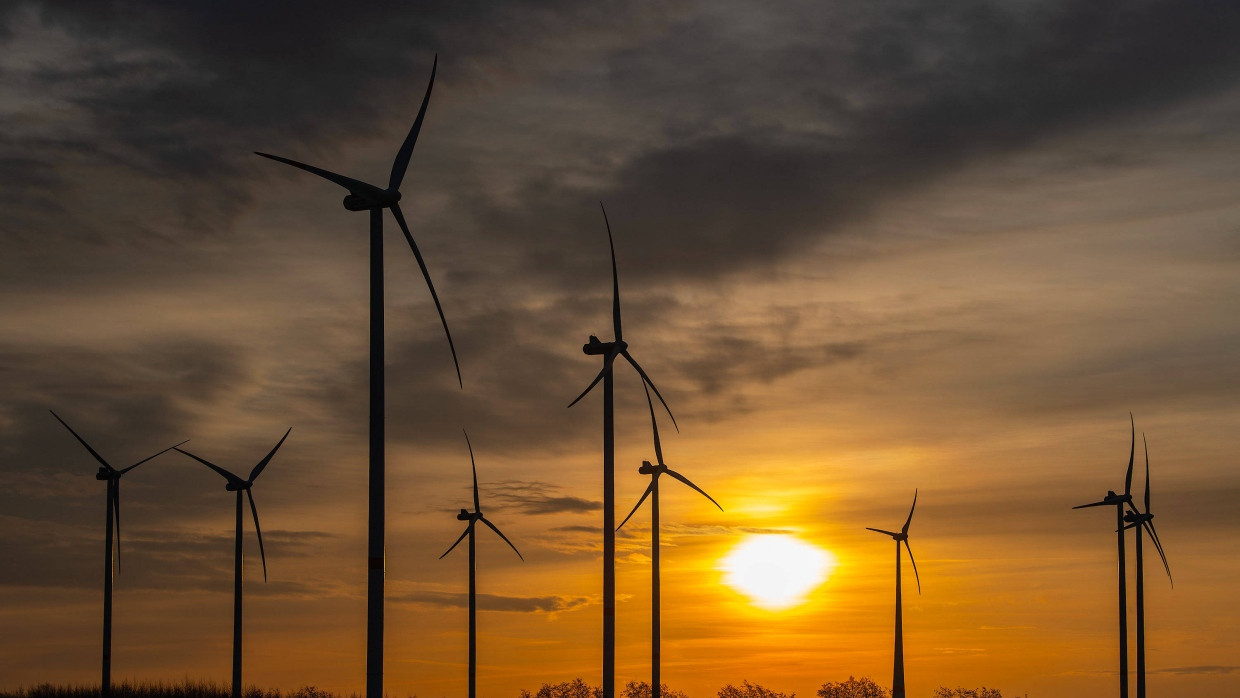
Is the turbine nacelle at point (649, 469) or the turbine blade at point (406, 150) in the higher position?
the turbine blade at point (406, 150)

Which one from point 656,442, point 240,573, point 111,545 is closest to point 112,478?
point 111,545

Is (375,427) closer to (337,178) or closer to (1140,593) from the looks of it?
(337,178)

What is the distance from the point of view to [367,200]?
52062 mm

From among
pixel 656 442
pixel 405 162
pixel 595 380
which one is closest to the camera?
pixel 405 162

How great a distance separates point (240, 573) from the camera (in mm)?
93125

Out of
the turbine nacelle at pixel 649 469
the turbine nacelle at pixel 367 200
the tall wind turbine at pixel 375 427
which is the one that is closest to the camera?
the tall wind turbine at pixel 375 427

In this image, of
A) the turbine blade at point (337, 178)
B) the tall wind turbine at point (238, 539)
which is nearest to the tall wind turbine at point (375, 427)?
the turbine blade at point (337, 178)

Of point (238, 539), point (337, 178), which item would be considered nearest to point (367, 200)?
point (337, 178)

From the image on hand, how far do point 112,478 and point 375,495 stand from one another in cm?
6945

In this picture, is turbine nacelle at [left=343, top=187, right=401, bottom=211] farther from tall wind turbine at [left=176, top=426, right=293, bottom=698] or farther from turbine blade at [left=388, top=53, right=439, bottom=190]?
tall wind turbine at [left=176, top=426, right=293, bottom=698]

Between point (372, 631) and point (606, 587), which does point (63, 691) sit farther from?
point (372, 631)

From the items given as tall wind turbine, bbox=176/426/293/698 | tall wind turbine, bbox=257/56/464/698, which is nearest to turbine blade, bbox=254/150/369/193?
tall wind turbine, bbox=257/56/464/698

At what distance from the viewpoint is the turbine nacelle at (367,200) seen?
171ft

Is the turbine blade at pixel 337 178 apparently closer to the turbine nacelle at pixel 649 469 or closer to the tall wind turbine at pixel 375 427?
the tall wind turbine at pixel 375 427
